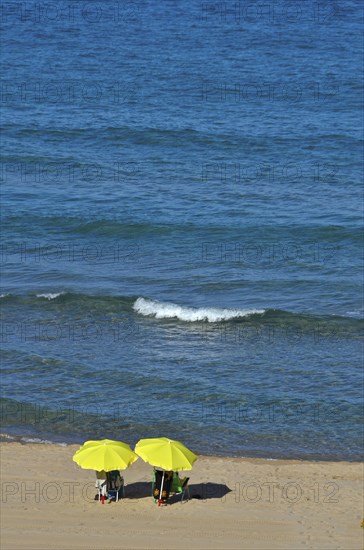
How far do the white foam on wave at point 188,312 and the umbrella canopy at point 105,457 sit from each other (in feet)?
38.7

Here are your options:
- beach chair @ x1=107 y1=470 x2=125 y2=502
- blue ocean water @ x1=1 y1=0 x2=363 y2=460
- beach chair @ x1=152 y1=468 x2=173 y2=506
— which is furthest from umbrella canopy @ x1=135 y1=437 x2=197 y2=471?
blue ocean water @ x1=1 y1=0 x2=363 y2=460

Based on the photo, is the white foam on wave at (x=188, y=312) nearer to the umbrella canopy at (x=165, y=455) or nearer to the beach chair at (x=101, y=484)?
the umbrella canopy at (x=165, y=455)

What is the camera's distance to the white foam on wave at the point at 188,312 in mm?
33781

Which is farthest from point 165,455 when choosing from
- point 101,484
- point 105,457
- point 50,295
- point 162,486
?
point 50,295

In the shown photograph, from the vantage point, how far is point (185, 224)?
41.6 meters

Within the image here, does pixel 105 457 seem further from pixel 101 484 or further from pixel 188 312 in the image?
pixel 188 312

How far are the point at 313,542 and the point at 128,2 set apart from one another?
2163 inches

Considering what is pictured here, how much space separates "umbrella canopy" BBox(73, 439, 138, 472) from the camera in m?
21.7

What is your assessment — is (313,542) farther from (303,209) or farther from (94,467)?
(303,209)

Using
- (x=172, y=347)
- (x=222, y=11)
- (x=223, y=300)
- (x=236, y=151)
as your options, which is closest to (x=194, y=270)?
(x=223, y=300)

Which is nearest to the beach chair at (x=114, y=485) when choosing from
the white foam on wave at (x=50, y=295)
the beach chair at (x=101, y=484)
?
the beach chair at (x=101, y=484)

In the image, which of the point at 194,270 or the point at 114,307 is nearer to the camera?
the point at 114,307

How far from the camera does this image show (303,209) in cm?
4288

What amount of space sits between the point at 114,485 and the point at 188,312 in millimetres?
12216
